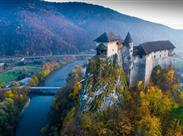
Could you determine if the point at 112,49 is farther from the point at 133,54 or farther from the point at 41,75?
the point at 41,75

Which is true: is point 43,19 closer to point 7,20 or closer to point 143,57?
point 7,20

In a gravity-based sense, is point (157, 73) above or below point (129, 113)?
above

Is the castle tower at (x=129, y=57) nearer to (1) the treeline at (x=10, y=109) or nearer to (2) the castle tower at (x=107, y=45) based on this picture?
(2) the castle tower at (x=107, y=45)

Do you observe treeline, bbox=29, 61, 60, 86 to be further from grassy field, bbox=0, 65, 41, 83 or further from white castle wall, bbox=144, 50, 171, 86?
white castle wall, bbox=144, 50, 171, 86

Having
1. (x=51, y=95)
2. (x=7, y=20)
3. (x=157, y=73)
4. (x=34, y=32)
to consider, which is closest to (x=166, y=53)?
(x=157, y=73)

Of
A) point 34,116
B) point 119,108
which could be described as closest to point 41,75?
point 34,116

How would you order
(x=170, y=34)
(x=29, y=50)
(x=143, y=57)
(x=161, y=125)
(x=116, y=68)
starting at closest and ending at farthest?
(x=161, y=125), (x=116, y=68), (x=143, y=57), (x=29, y=50), (x=170, y=34)
